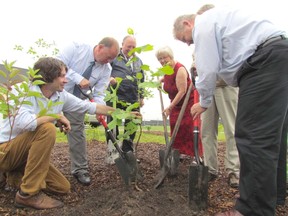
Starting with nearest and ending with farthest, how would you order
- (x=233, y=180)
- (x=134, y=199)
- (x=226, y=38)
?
1. (x=226, y=38)
2. (x=134, y=199)
3. (x=233, y=180)

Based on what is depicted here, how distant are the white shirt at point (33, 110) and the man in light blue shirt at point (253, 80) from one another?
1.11 metres

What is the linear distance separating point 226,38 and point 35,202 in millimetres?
1939

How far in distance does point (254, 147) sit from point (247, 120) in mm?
178

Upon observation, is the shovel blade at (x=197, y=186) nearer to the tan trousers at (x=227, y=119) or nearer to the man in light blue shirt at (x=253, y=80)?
the man in light blue shirt at (x=253, y=80)

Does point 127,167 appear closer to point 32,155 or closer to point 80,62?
point 32,155

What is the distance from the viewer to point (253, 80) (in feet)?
6.65

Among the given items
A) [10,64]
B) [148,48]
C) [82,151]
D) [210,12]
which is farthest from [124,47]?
[10,64]

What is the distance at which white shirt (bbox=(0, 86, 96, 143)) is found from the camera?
96.3 inches

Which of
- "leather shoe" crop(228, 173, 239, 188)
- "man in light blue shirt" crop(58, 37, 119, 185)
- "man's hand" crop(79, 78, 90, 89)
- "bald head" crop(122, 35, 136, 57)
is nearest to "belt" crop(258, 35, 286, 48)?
"leather shoe" crop(228, 173, 239, 188)

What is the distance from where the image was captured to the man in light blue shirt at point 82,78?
3322 mm

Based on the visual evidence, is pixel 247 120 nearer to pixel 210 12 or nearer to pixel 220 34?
pixel 220 34

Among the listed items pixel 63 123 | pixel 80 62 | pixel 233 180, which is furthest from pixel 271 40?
pixel 80 62

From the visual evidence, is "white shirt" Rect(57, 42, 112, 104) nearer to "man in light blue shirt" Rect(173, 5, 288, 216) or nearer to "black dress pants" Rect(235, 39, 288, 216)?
"man in light blue shirt" Rect(173, 5, 288, 216)

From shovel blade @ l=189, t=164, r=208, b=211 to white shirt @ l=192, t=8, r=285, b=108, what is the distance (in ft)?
2.30
